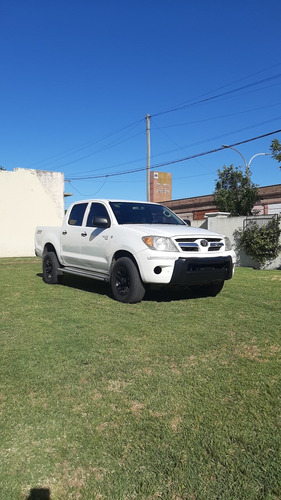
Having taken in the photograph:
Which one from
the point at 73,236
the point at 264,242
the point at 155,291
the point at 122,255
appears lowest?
the point at 155,291

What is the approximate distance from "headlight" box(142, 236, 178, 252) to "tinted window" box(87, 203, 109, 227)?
1.52m

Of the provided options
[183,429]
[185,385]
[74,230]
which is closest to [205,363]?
[185,385]

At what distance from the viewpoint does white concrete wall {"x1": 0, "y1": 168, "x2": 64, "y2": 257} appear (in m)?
16.3

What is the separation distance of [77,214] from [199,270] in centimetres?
319

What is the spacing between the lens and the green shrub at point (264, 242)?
1188 cm

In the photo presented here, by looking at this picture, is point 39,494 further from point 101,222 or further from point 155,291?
→ point 155,291

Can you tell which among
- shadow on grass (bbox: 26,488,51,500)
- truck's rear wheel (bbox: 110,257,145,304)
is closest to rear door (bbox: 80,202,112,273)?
truck's rear wheel (bbox: 110,257,145,304)

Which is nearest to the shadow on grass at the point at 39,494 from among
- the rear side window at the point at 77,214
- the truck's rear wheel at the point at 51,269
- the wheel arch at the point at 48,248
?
the rear side window at the point at 77,214

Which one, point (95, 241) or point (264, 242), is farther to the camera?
point (264, 242)

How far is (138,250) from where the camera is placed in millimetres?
5570

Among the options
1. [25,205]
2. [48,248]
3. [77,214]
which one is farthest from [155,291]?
[25,205]

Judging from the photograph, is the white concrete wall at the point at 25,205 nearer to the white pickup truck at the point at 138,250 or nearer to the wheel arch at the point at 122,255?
the white pickup truck at the point at 138,250

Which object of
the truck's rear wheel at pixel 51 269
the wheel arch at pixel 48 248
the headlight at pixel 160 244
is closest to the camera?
the headlight at pixel 160 244

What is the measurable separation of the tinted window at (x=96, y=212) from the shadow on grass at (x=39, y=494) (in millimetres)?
5204
